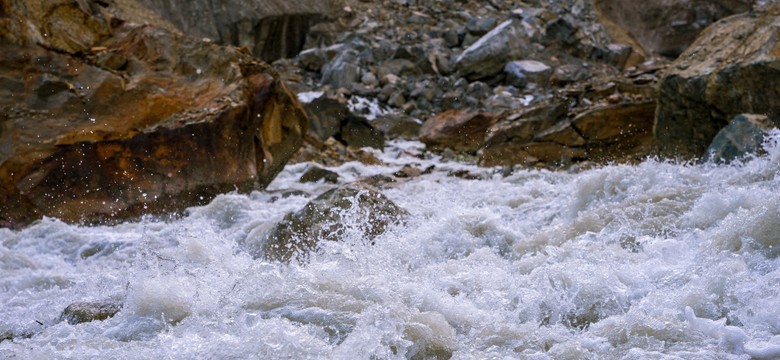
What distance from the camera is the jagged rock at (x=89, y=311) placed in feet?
10.4

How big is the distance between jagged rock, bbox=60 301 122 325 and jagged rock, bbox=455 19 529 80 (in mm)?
7958

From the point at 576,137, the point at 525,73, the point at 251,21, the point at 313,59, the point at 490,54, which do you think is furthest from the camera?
the point at 251,21

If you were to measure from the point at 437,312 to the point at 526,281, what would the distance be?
0.47 m

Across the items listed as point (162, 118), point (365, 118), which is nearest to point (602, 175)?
point (162, 118)

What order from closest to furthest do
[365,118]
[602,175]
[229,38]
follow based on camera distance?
1. [602,175]
2. [365,118]
3. [229,38]

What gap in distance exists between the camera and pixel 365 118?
9.33 m

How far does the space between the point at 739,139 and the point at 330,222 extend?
265cm

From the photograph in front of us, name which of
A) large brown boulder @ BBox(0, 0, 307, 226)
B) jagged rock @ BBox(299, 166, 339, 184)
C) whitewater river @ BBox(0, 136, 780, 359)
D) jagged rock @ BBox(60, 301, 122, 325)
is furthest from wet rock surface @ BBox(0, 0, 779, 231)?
jagged rock @ BBox(60, 301, 122, 325)

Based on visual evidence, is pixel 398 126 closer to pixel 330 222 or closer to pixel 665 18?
pixel 330 222

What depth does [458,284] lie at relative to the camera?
11.0 ft

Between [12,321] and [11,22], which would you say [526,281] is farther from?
[11,22]

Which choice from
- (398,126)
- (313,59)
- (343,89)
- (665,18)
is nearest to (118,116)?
(398,126)

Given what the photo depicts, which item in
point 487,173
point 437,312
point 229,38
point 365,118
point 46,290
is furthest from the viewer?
point 229,38

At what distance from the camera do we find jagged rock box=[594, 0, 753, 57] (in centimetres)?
1254
